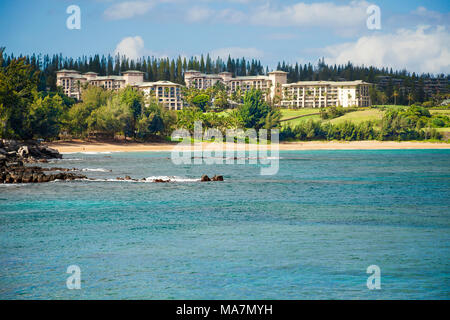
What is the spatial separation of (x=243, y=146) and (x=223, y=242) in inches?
4186

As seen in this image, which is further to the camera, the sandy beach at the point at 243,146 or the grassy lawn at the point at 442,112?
the grassy lawn at the point at 442,112

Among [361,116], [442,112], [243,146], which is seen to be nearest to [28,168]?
[243,146]

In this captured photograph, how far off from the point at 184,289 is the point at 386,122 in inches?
5629

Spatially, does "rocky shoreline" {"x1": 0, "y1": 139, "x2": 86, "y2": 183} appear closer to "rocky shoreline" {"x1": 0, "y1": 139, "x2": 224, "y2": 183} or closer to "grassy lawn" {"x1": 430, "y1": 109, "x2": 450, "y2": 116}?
"rocky shoreline" {"x1": 0, "y1": 139, "x2": 224, "y2": 183}

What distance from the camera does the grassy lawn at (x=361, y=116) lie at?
178 metres

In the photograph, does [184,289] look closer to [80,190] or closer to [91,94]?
[80,190]

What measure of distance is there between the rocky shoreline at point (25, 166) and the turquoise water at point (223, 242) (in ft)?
18.0

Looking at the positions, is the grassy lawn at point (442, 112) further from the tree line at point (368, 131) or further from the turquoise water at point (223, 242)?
the turquoise water at point (223, 242)

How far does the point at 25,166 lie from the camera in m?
68.0

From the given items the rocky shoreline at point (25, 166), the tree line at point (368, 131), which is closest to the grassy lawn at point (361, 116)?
the tree line at point (368, 131)

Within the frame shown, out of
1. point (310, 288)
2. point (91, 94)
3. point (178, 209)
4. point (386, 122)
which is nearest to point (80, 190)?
point (178, 209)

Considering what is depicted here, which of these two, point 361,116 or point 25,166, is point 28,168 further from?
point 361,116
